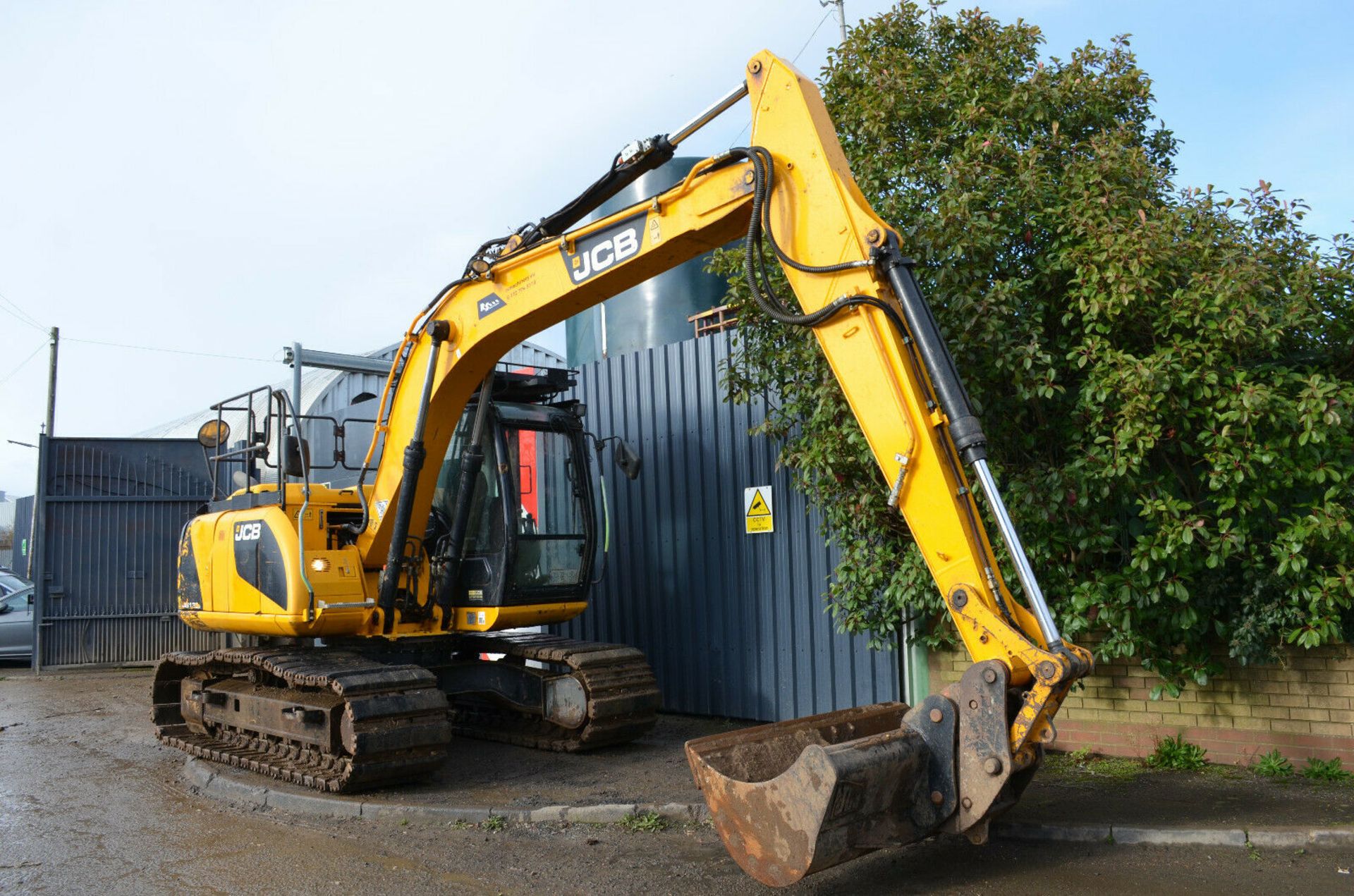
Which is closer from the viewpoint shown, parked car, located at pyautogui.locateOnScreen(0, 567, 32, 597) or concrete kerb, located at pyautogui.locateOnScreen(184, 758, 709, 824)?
concrete kerb, located at pyautogui.locateOnScreen(184, 758, 709, 824)

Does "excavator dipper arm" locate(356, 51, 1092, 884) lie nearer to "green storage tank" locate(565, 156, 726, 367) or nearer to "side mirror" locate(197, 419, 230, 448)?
"side mirror" locate(197, 419, 230, 448)

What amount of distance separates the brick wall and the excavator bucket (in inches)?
114

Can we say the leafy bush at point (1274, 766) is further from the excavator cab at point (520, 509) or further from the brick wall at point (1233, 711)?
the excavator cab at point (520, 509)

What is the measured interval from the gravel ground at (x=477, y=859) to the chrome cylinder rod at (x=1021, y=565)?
1188 millimetres

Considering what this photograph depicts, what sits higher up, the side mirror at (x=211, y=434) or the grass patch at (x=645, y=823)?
the side mirror at (x=211, y=434)

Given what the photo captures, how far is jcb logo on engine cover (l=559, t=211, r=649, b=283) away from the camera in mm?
6730

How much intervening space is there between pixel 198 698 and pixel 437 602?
7.62ft

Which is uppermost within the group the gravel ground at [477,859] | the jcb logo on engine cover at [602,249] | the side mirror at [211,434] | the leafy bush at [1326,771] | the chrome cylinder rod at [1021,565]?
the jcb logo on engine cover at [602,249]

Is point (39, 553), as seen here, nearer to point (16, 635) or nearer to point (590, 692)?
point (16, 635)

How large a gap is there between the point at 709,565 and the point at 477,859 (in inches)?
175

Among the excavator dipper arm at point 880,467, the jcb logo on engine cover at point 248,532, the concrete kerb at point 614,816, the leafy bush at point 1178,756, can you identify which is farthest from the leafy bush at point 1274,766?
the jcb logo on engine cover at point 248,532

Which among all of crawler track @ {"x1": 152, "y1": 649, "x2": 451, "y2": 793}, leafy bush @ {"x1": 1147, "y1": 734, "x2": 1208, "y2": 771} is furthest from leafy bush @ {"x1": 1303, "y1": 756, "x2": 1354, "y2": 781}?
crawler track @ {"x1": 152, "y1": 649, "x2": 451, "y2": 793}

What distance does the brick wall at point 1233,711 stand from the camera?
21.6 ft

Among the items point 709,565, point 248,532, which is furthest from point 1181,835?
point 248,532
